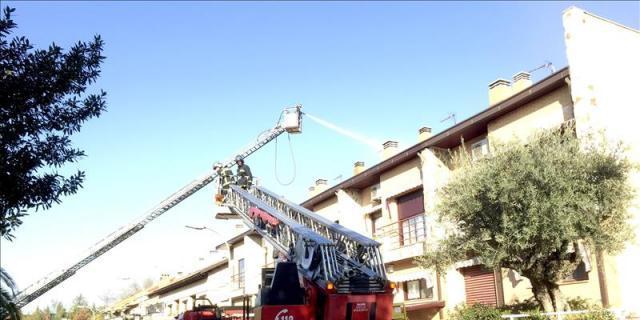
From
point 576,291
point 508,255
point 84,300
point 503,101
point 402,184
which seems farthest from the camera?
point 84,300

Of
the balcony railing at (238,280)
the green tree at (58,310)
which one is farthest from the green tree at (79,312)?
the balcony railing at (238,280)

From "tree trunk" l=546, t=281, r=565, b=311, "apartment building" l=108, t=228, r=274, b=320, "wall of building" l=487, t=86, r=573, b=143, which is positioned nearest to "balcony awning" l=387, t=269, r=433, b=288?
"wall of building" l=487, t=86, r=573, b=143

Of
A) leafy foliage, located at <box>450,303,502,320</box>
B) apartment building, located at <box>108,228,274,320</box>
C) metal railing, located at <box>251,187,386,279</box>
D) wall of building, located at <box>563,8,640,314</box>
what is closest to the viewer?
metal railing, located at <box>251,187,386,279</box>

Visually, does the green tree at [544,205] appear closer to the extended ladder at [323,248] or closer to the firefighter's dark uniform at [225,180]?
the extended ladder at [323,248]

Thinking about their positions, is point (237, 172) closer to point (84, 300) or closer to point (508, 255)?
point (508, 255)

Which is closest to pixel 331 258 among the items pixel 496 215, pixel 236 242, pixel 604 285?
pixel 496 215

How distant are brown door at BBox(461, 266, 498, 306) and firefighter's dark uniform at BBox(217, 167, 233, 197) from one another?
1012 cm

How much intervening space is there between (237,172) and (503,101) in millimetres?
10571

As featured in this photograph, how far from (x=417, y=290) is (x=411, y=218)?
Answer: 10.7ft

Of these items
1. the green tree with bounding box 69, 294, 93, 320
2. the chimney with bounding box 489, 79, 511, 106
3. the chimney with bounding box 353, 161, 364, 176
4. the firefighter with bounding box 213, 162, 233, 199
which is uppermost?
the chimney with bounding box 489, 79, 511, 106

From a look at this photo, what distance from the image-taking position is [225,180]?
2214 cm

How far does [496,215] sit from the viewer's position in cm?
1412

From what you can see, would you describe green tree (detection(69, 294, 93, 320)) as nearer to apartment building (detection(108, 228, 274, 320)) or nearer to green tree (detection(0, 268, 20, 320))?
apartment building (detection(108, 228, 274, 320))

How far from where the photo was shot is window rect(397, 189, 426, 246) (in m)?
25.0
